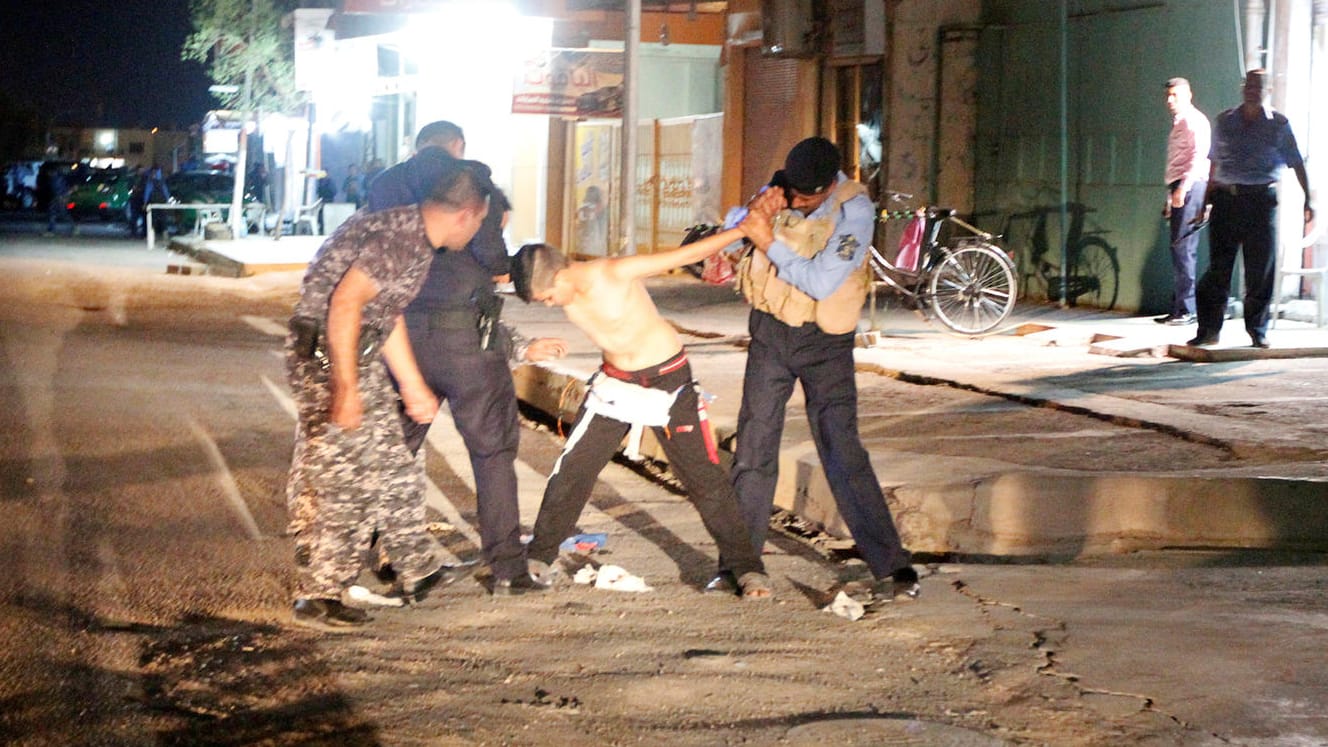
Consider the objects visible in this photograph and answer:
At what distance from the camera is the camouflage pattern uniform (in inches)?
233

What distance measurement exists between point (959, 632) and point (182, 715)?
2.63m

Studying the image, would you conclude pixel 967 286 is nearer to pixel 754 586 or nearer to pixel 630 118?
pixel 630 118

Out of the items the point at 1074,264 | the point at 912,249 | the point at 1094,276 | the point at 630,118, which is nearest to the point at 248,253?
the point at 630,118

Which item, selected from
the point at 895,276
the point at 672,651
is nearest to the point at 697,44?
the point at 895,276

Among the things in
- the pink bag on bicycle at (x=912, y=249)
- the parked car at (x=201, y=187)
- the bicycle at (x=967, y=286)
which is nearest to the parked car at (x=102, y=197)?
the parked car at (x=201, y=187)

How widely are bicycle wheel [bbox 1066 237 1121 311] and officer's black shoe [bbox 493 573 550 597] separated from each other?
1041 centimetres

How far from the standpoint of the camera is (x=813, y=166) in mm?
6047

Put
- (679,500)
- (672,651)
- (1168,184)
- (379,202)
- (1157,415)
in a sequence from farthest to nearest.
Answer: (1168,184) < (1157,415) < (679,500) < (379,202) < (672,651)

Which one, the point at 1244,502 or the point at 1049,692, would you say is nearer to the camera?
the point at 1049,692

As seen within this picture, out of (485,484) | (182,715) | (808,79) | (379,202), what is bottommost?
(182,715)

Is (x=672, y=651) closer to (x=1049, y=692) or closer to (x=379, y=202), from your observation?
(x=1049, y=692)

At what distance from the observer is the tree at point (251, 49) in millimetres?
39875

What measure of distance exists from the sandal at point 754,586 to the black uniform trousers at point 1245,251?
21.0 feet

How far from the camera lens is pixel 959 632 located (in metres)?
5.85
